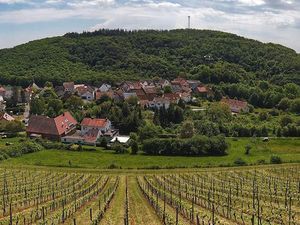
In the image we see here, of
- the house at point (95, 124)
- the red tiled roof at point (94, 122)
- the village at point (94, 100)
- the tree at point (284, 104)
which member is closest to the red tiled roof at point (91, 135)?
the village at point (94, 100)

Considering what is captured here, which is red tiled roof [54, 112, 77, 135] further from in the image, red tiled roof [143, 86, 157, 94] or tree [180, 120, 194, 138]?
red tiled roof [143, 86, 157, 94]

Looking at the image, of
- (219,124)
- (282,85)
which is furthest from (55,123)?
(282,85)

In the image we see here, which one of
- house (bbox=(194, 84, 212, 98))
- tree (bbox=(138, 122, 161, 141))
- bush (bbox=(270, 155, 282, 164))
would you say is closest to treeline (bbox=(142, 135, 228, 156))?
tree (bbox=(138, 122, 161, 141))

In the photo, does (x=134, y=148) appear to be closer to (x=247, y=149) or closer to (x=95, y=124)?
(x=95, y=124)

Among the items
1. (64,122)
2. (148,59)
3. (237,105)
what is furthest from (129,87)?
(148,59)

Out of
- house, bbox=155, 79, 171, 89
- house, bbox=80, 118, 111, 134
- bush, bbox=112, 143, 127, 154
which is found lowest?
bush, bbox=112, 143, 127, 154

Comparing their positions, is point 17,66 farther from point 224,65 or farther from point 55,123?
point 55,123
